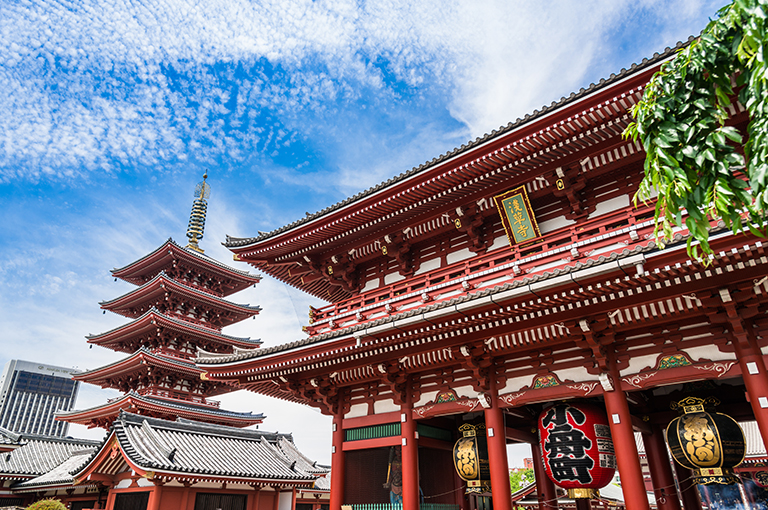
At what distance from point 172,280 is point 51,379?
125377 mm

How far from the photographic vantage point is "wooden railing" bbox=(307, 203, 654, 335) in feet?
31.6

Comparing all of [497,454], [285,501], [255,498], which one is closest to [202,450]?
[255,498]

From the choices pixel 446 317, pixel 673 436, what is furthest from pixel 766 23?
pixel 673 436

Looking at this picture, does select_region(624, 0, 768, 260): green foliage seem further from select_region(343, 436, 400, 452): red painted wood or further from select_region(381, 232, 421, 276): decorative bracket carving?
select_region(343, 436, 400, 452): red painted wood

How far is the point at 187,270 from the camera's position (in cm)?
3262

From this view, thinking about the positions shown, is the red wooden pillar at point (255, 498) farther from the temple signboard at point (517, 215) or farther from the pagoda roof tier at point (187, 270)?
the pagoda roof tier at point (187, 270)

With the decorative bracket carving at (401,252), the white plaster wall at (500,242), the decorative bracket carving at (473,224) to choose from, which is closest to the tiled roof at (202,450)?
the decorative bracket carving at (401,252)

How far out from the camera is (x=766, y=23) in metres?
3.70

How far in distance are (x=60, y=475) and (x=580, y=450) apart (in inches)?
1084

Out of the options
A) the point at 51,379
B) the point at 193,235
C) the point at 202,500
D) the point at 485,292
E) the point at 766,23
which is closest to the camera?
the point at 766,23

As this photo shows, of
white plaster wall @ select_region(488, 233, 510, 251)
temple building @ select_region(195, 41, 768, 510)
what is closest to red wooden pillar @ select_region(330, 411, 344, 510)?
temple building @ select_region(195, 41, 768, 510)

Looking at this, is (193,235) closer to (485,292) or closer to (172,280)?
(172,280)

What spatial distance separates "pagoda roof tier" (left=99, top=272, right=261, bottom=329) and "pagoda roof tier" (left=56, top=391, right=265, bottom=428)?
20.4ft

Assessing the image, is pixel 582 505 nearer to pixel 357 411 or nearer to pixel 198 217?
pixel 357 411
